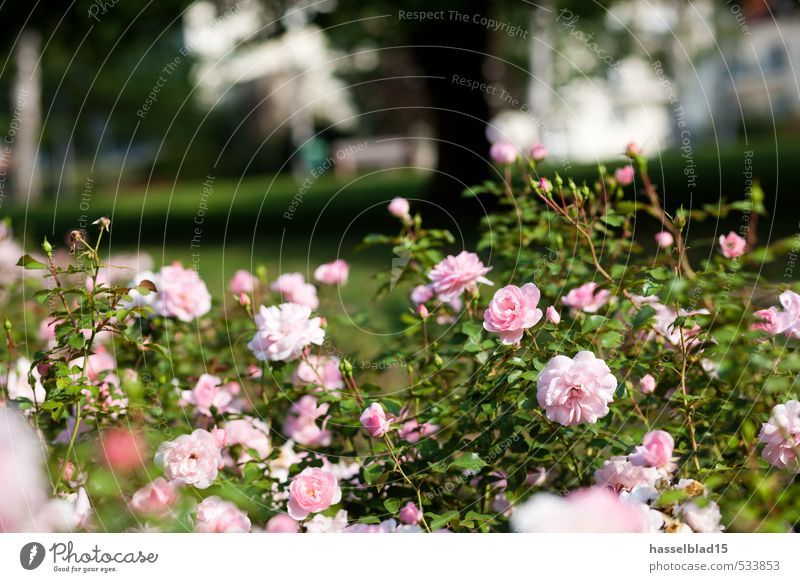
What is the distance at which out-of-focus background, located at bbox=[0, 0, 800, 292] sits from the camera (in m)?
3.12

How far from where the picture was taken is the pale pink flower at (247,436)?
6.21 feet

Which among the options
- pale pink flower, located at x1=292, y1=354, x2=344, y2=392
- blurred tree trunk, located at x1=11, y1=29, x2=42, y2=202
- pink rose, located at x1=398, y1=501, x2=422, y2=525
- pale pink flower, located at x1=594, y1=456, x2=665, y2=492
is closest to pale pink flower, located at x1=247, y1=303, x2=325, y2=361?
pale pink flower, located at x1=292, y1=354, x2=344, y2=392

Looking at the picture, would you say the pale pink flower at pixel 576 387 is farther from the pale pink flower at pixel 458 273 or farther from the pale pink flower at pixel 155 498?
the pale pink flower at pixel 155 498

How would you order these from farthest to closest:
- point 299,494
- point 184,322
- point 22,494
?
point 184,322 < point 299,494 < point 22,494

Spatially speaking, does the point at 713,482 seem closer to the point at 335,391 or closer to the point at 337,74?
the point at 335,391

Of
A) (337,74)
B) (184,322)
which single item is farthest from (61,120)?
(184,322)

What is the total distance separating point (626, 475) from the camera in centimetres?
159

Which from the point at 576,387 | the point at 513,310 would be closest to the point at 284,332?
the point at 513,310

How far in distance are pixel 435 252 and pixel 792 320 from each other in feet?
2.42

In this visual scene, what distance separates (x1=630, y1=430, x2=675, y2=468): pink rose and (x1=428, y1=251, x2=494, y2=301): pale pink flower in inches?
17.9

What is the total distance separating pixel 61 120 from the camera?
3459 cm

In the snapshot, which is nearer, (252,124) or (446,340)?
(446,340)

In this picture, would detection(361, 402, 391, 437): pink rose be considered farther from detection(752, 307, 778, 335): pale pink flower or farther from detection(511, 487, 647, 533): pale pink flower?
detection(752, 307, 778, 335): pale pink flower

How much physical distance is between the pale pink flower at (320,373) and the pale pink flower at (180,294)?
279mm
